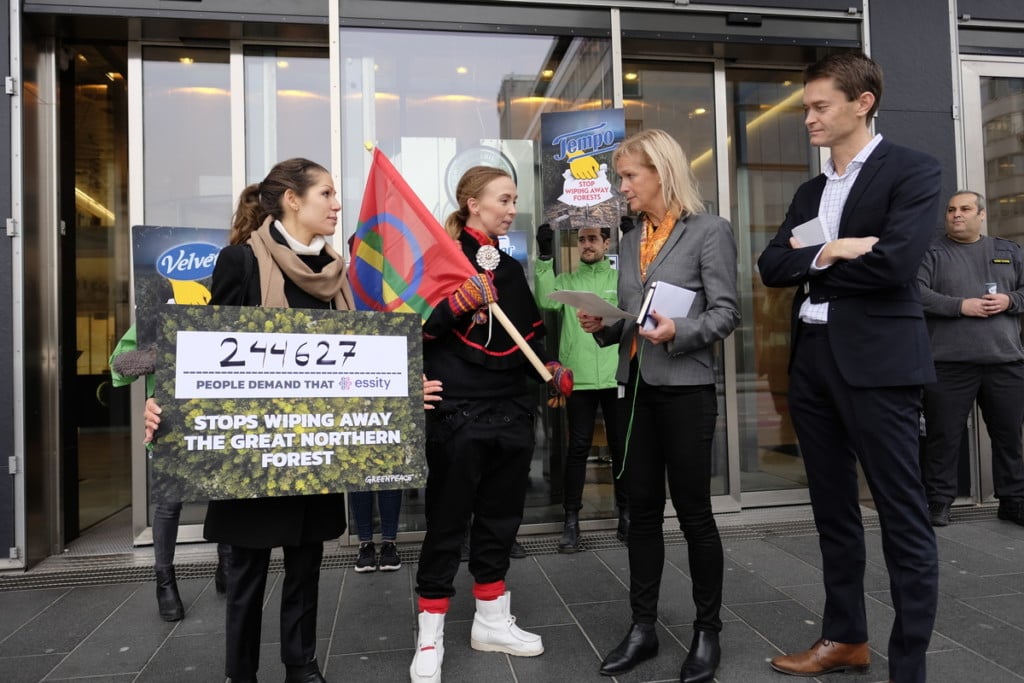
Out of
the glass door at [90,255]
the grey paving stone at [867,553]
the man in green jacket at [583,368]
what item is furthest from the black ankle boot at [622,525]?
the glass door at [90,255]

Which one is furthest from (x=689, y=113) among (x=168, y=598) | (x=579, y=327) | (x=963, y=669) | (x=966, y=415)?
(x=168, y=598)

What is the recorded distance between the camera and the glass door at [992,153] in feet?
15.6

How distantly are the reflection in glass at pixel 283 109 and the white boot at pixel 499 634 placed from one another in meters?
3.04

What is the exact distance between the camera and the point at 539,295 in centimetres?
425

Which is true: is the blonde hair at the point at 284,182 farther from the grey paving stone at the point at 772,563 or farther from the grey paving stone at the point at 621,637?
the grey paving stone at the point at 772,563

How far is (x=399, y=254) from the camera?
266cm

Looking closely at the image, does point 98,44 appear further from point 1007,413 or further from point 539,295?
point 1007,413

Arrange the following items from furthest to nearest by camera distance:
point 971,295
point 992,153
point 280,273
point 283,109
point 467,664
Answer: point 992,153
point 283,109
point 971,295
point 467,664
point 280,273

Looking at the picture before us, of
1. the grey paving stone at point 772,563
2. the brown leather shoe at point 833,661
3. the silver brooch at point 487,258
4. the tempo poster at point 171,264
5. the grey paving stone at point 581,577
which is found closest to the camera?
the brown leather shoe at point 833,661

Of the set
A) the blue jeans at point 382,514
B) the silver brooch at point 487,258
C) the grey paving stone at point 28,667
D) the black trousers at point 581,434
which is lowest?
the grey paving stone at point 28,667

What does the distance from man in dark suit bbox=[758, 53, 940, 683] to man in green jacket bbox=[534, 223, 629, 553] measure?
1.64 meters

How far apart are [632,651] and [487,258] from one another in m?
1.59

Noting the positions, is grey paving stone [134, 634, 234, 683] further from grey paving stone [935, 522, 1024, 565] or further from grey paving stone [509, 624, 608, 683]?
grey paving stone [935, 522, 1024, 565]

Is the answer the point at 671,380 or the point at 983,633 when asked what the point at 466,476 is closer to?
the point at 671,380
